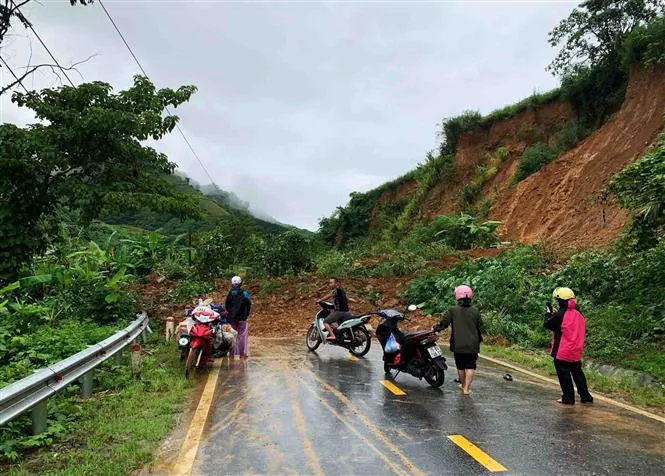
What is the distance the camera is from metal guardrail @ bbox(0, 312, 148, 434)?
5.02 metres

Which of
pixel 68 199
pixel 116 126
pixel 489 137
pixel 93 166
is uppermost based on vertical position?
pixel 489 137

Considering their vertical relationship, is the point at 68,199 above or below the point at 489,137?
below

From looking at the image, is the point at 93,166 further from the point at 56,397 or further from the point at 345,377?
the point at 345,377

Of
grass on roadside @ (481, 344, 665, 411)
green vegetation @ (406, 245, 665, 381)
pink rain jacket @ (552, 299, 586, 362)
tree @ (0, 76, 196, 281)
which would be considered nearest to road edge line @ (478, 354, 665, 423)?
grass on roadside @ (481, 344, 665, 411)

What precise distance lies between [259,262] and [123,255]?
537cm

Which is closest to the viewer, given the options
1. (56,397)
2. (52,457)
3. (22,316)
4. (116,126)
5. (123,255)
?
(52,457)

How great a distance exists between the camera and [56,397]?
7.48 m

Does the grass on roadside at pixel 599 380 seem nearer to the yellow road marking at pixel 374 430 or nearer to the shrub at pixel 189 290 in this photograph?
the yellow road marking at pixel 374 430

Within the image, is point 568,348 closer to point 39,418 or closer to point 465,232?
point 39,418

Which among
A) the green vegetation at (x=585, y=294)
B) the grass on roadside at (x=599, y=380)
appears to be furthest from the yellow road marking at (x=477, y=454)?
the green vegetation at (x=585, y=294)

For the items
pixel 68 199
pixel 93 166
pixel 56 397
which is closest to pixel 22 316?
pixel 68 199

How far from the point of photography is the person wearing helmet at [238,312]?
37.5 feet

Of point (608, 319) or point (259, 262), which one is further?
point (259, 262)

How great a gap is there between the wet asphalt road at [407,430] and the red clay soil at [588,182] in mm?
13441
